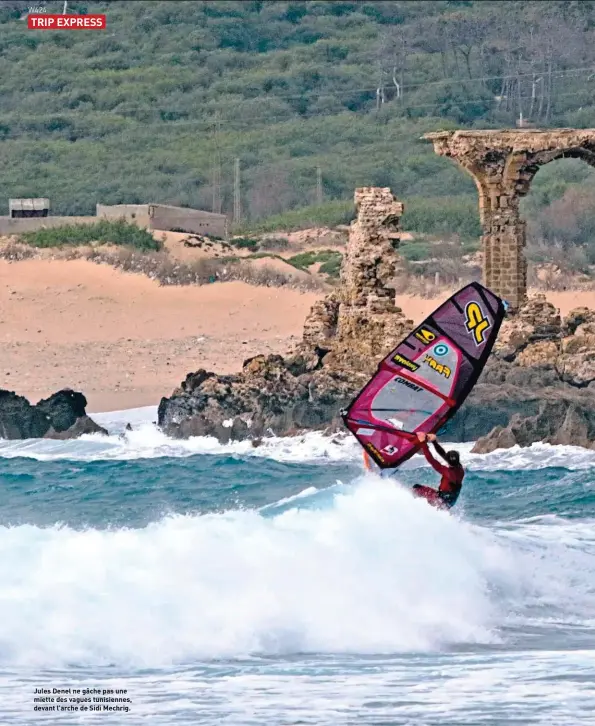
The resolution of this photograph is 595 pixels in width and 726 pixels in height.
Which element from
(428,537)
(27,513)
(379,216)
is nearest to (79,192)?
(379,216)

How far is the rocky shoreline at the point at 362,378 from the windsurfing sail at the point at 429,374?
828 cm

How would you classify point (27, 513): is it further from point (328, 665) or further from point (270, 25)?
point (270, 25)

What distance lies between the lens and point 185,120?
62250mm

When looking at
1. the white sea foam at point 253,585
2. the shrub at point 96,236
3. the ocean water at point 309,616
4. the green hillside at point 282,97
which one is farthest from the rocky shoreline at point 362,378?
the green hillside at point 282,97

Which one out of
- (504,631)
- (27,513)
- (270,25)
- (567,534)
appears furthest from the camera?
(270,25)

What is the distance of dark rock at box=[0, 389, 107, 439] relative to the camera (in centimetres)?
2706

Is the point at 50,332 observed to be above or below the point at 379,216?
below

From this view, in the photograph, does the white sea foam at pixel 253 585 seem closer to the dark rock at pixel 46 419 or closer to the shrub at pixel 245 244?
the dark rock at pixel 46 419

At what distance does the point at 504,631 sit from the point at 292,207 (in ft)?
127

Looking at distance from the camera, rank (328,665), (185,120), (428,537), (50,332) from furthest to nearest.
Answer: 1. (185,120)
2. (50,332)
3. (428,537)
4. (328,665)

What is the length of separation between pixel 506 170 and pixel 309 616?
1492cm

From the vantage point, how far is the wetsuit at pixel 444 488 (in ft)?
53.1

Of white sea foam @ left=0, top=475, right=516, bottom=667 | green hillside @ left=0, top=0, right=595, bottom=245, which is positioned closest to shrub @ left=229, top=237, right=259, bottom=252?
green hillside @ left=0, top=0, right=595, bottom=245

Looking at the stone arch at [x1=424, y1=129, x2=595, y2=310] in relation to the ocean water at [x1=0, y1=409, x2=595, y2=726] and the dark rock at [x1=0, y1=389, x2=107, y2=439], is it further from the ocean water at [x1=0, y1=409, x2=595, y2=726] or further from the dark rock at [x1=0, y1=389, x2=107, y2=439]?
the ocean water at [x1=0, y1=409, x2=595, y2=726]
